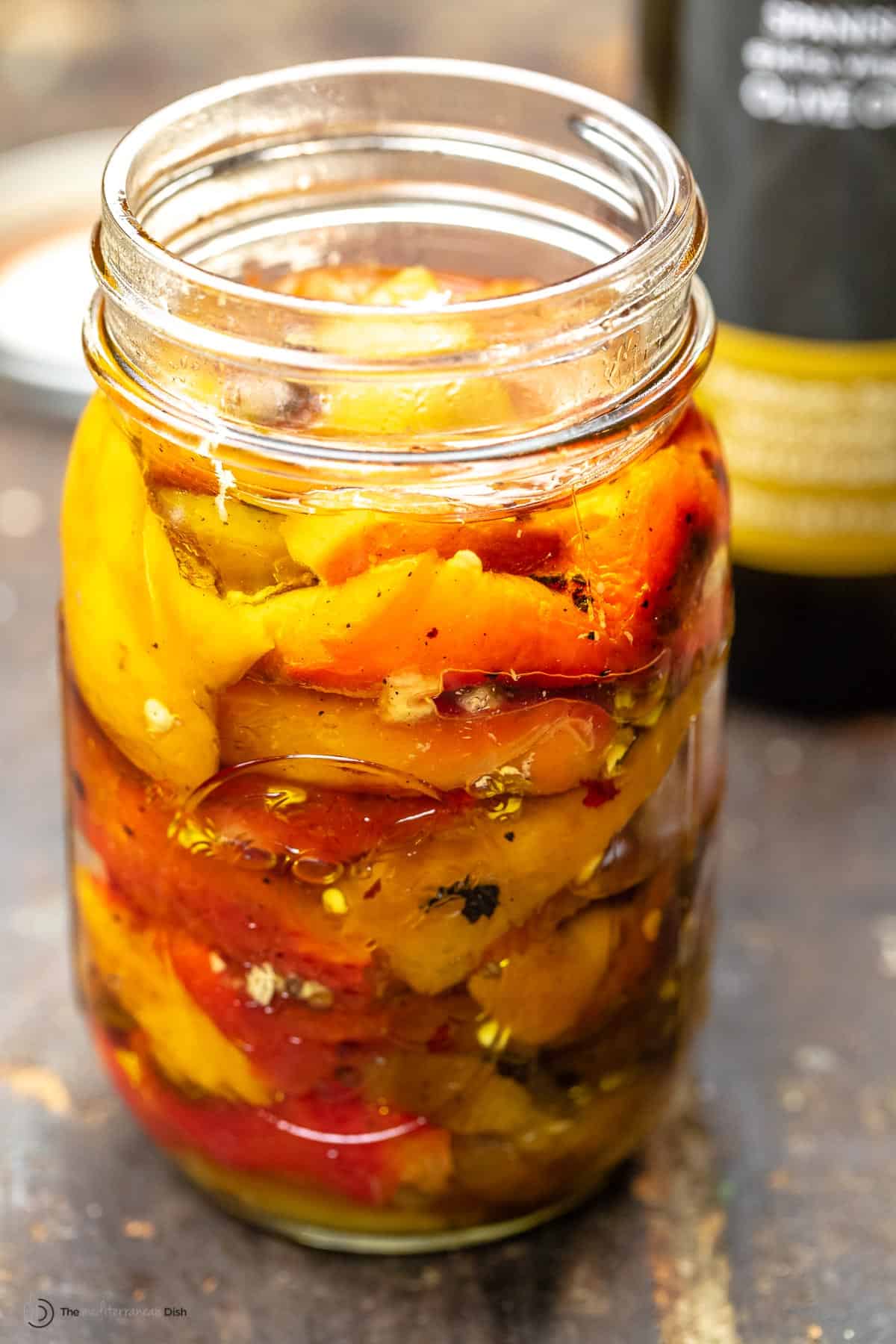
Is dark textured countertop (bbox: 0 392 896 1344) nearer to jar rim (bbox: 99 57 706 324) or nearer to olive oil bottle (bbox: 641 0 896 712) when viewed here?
olive oil bottle (bbox: 641 0 896 712)

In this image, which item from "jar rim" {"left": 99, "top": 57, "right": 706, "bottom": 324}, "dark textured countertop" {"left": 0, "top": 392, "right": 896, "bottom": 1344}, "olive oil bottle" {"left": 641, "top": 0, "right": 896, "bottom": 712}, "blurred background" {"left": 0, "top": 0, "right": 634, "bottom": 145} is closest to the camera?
"jar rim" {"left": 99, "top": 57, "right": 706, "bottom": 324}

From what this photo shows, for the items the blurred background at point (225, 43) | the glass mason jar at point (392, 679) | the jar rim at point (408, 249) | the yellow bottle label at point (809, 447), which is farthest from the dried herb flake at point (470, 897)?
the blurred background at point (225, 43)

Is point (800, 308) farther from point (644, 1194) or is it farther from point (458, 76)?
point (644, 1194)

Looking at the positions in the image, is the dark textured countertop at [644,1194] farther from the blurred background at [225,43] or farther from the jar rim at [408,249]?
the blurred background at [225,43]

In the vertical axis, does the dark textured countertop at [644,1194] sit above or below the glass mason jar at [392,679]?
below

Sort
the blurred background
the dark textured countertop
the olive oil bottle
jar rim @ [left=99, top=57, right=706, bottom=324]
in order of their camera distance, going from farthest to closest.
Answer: the blurred background
the olive oil bottle
the dark textured countertop
jar rim @ [left=99, top=57, right=706, bottom=324]

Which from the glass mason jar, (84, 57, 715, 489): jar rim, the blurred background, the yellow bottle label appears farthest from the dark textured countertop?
the blurred background

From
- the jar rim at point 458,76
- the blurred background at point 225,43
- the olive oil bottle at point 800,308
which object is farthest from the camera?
the blurred background at point 225,43
